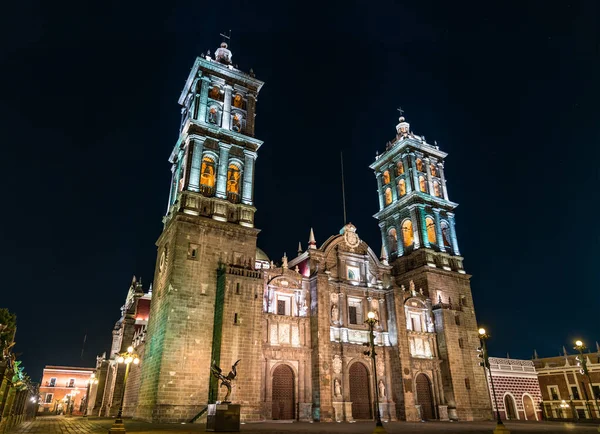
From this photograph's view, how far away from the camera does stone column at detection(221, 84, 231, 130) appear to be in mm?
38525

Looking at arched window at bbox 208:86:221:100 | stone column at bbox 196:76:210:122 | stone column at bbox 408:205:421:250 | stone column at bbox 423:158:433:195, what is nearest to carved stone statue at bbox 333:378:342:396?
stone column at bbox 408:205:421:250

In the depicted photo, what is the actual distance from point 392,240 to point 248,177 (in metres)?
20.6

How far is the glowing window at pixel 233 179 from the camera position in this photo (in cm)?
3700

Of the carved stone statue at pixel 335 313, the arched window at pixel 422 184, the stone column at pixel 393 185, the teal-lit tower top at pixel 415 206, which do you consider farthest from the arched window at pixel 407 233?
the carved stone statue at pixel 335 313

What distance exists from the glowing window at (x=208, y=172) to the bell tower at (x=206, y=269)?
84 millimetres

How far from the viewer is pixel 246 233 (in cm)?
3434

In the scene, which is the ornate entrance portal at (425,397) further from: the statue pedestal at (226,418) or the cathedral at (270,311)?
the statue pedestal at (226,418)

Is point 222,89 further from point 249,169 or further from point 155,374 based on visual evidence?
point 155,374

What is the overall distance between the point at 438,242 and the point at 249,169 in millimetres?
21986

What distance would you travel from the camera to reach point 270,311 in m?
34.2

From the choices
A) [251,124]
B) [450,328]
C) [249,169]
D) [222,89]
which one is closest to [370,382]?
[450,328]

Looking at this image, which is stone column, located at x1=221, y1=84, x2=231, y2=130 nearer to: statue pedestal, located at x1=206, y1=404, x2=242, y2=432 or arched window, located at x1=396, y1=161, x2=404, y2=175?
arched window, located at x1=396, y1=161, x2=404, y2=175

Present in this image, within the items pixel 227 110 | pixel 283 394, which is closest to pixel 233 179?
pixel 227 110

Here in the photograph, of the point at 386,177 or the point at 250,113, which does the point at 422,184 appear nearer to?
the point at 386,177
